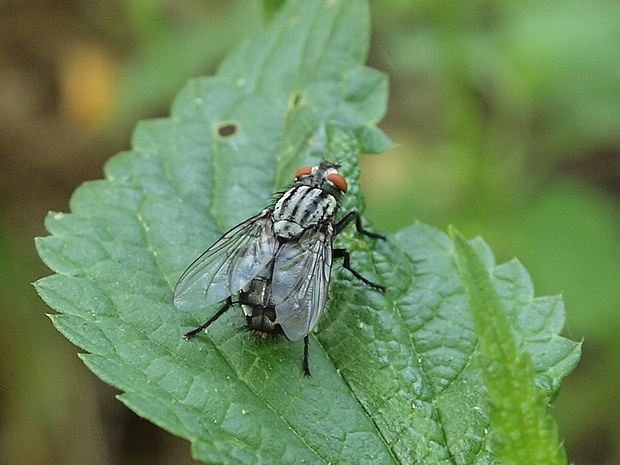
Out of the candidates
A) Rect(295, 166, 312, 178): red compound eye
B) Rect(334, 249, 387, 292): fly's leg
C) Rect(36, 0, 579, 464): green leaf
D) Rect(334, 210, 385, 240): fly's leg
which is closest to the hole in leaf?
Rect(36, 0, 579, 464): green leaf

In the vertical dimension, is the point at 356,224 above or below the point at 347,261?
above

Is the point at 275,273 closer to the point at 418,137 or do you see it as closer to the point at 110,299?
the point at 110,299

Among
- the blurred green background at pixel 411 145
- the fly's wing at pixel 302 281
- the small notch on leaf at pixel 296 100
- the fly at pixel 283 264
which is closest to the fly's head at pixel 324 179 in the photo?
the fly at pixel 283 264

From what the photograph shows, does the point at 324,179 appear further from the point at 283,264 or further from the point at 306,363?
the point at 306,363

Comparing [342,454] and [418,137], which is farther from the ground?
[418,137]

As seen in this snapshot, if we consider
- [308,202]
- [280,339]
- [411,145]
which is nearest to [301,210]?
[308,202]

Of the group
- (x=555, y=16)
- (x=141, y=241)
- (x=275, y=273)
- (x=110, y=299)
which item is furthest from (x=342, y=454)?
(x=555, y=16)

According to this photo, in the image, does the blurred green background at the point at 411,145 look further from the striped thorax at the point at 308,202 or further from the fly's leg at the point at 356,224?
the fly's leg at the point at 356,224
